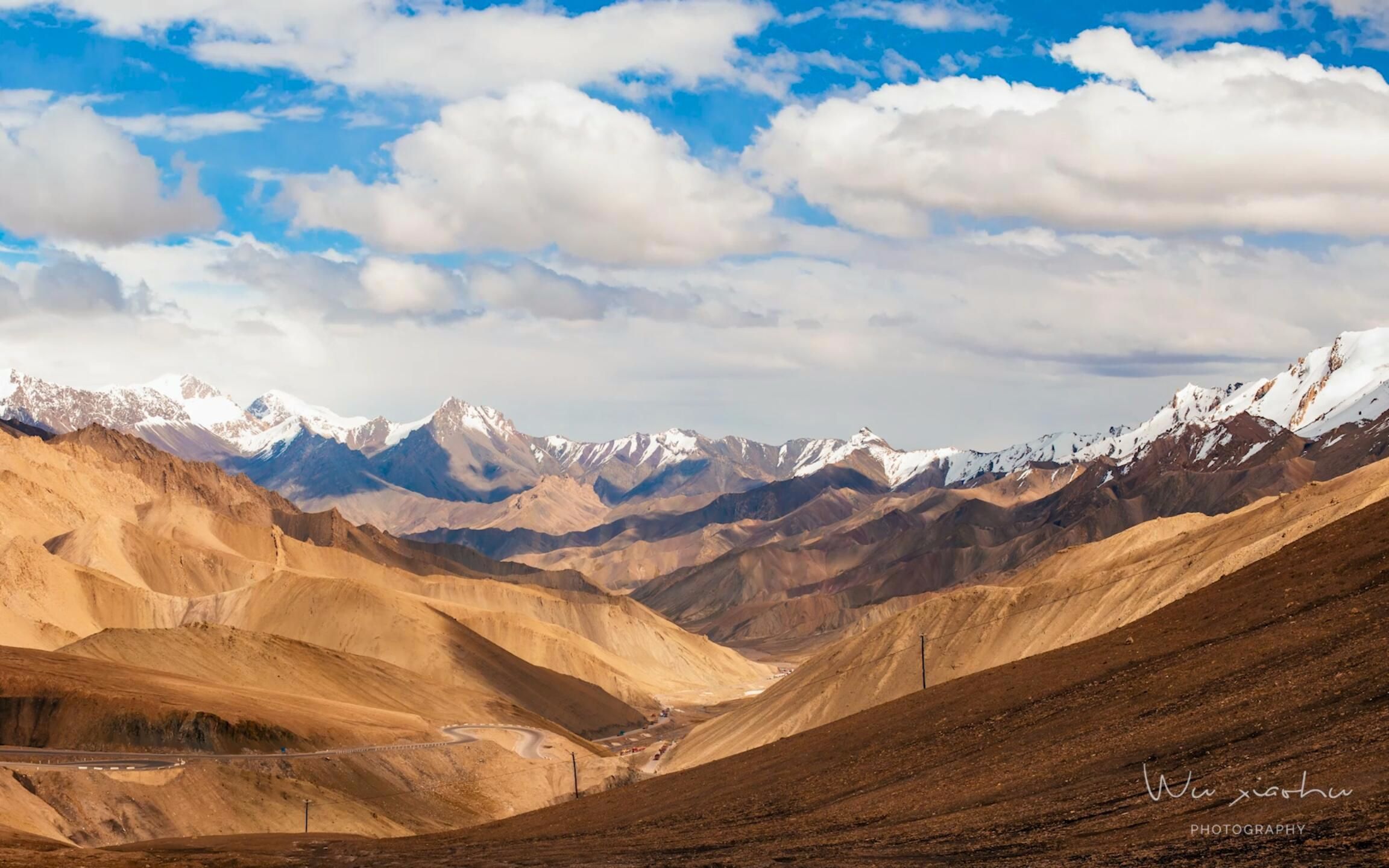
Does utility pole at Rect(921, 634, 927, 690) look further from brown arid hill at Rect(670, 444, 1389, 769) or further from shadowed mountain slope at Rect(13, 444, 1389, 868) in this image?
shadowed mountain slope at Rect(13, 444, 1389, 868)

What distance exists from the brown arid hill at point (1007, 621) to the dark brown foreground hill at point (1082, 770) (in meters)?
36.5

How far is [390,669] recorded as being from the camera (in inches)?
5876

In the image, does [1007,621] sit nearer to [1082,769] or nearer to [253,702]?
[253,702]

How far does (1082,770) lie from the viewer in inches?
1882

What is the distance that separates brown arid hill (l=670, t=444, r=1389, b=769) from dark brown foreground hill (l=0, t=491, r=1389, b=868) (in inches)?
1435

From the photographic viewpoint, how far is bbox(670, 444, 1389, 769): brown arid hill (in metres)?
110

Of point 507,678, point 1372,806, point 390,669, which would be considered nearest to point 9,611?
point 390,669

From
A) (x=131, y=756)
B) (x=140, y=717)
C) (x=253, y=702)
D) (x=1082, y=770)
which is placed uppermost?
(x=253, y=702)

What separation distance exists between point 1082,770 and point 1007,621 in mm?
74034

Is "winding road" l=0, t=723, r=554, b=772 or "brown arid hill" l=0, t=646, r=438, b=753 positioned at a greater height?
"brown arid hill" l=0, t=646, r=438, b=753

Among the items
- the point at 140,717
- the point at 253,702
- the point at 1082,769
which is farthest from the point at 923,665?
the point at 1082,769

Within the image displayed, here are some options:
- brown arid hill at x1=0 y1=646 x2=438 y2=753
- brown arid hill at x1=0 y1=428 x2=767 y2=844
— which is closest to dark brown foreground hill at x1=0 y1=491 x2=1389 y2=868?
brown arid hill at x1=0 y1=428 x2=767 y2=844

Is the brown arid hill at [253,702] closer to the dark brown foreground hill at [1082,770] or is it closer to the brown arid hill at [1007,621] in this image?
the brown arid hill at [1007,621]

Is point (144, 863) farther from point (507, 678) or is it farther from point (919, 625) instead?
point (507, 678)
